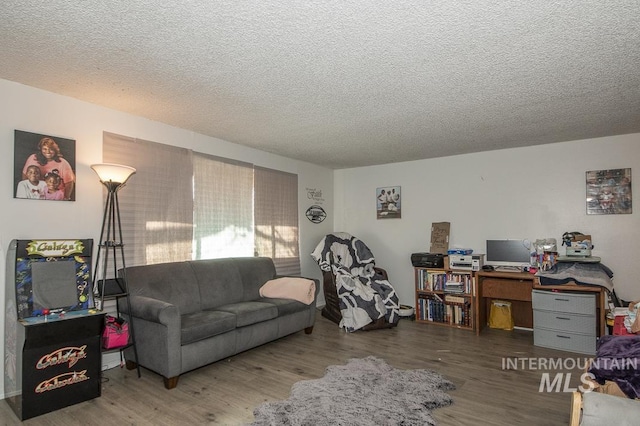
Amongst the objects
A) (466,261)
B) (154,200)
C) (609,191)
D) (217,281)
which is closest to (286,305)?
(217,281)

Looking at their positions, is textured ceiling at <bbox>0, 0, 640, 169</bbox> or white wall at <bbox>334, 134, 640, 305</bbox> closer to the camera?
textured ceiling at <bbox>0, 0, 640, 169</bbox>

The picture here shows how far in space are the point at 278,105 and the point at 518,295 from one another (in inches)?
147

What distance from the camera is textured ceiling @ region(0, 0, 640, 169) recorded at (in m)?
1.90

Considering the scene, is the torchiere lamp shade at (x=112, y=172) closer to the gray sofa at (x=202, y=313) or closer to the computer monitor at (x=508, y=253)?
the gray sofa at (x=202, y=313)

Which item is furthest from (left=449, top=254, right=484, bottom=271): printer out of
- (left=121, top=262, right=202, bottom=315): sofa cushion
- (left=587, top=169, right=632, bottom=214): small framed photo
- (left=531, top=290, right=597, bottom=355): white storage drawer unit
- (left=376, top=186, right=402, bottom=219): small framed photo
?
(left=121, top=262, right=202, bottom=315): sofa cushion

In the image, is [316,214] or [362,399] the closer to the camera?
[362,399]

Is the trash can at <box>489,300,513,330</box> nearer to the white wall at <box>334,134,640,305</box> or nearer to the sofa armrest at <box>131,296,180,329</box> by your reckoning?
the white wall at <box>334,134,640,305</box>

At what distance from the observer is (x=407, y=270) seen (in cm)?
579

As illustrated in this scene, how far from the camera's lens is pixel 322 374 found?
3.23 meters

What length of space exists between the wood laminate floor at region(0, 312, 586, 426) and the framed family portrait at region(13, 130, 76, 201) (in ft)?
5.31

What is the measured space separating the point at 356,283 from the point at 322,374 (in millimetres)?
1901

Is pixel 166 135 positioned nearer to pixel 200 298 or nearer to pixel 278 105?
pixel 278 105

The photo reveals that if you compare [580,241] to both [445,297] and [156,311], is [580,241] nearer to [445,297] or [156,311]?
[445,297]

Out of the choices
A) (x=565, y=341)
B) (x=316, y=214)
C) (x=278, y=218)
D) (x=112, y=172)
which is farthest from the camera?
(x=316, y=214)
